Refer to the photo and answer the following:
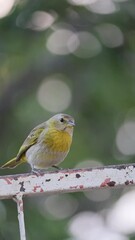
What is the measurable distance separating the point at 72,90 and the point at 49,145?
24.3 feet

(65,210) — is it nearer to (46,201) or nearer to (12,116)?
(46,201)

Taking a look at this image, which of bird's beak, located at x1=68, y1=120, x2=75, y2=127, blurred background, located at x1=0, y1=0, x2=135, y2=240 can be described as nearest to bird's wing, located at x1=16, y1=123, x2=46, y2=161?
bird's beak, located at x1=68, y1=120, x2=75, y2=127

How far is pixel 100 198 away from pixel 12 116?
2.32 meters

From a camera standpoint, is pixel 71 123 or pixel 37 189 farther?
pixel 71 123

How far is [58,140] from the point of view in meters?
5.07

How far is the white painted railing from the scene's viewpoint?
9.25ft

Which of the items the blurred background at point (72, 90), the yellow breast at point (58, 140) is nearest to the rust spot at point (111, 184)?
the yellow breast at point (58, 140)

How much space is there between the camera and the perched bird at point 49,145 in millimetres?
4996

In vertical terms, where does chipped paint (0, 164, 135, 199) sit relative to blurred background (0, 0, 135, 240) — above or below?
below

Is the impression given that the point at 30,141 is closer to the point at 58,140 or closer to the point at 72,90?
the point at 58,140

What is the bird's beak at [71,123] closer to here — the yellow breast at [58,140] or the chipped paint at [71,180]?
A: the yellow breast at [58,140]

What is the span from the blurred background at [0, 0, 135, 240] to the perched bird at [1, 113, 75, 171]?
6.39 ft

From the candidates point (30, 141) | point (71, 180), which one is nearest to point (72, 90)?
point (30, 141)

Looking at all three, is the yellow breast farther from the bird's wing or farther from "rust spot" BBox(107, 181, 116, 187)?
"rust spot" BBox(107, 181, 116, 187)
